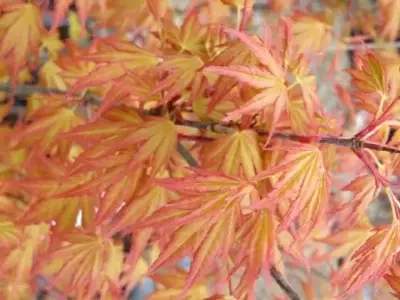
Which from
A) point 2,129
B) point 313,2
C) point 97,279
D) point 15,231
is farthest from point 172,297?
point 313,2

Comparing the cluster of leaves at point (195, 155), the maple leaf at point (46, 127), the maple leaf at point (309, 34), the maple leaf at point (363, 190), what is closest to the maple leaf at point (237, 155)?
the cluster of leaves at point (195, 155)

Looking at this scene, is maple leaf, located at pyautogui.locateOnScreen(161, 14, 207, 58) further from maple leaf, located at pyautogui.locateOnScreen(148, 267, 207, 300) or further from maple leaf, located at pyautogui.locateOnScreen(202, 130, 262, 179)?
maple leaf, located at pyautogui.locateOnScreen(148, 267, 207, 300)

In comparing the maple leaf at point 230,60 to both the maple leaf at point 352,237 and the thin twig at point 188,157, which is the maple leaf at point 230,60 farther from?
the maple leaf at point 352,237

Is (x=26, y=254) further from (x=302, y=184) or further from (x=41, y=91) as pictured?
(x=302, y=184)

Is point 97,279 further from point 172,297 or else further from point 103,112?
point 103,112

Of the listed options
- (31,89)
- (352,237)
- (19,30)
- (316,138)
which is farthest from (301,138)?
(31,89)

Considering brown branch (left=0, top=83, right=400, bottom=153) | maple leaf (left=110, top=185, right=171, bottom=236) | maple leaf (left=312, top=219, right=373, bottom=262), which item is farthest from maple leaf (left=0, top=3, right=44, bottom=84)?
maple leaf (left=312, top=219, right=373, bottom=262)
